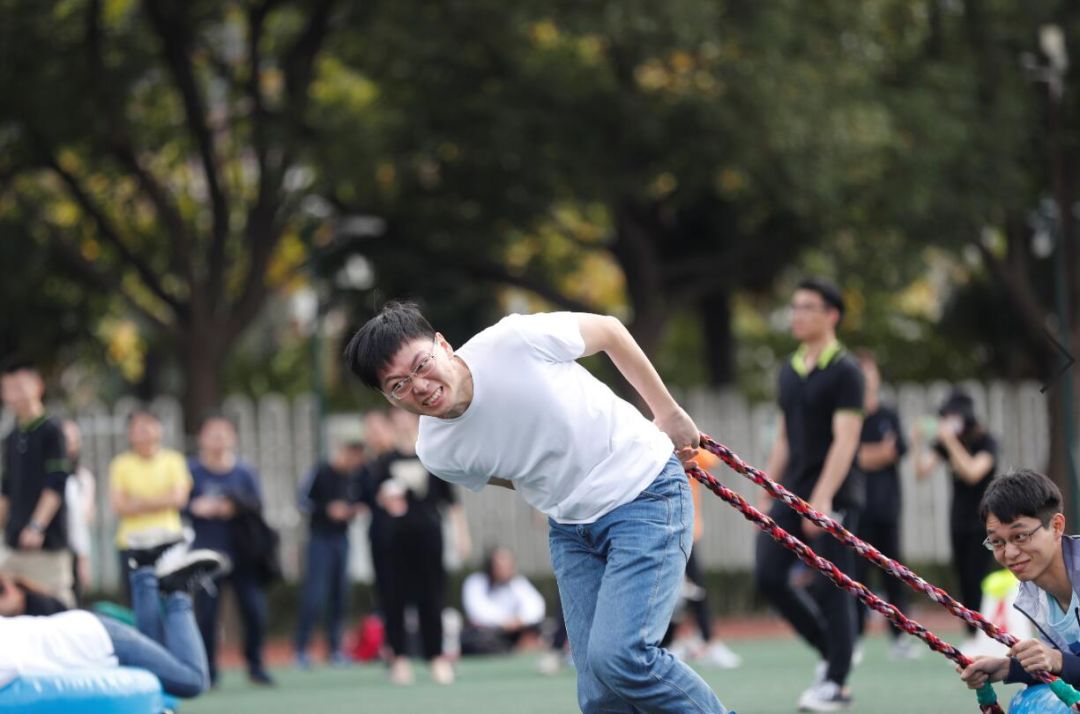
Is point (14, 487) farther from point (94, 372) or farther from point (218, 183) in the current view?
point (94, 372)

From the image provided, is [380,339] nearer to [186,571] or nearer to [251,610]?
[186,571]

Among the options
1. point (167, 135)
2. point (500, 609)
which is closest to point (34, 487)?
point (500, 609)

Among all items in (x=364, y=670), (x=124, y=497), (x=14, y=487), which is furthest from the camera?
(x=364, y=670)

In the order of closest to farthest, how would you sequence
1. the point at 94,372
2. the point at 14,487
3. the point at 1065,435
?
the point at 14,487
the point at 1065,435
the point at 94,372

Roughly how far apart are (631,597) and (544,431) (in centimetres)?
59

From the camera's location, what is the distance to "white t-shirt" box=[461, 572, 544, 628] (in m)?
17.5

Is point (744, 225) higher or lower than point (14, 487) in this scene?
higher

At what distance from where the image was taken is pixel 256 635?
13.9 meters

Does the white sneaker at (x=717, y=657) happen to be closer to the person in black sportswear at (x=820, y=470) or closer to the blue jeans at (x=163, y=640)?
the person in black sportswear at (x=820, y=470)

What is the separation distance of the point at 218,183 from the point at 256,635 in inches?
280

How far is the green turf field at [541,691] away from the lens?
10.0 metres

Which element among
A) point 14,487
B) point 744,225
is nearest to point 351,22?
point 744,225

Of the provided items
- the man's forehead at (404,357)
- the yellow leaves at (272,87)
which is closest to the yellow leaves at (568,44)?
the yellow leaves at (272,87)

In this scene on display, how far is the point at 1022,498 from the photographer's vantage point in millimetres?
6027
